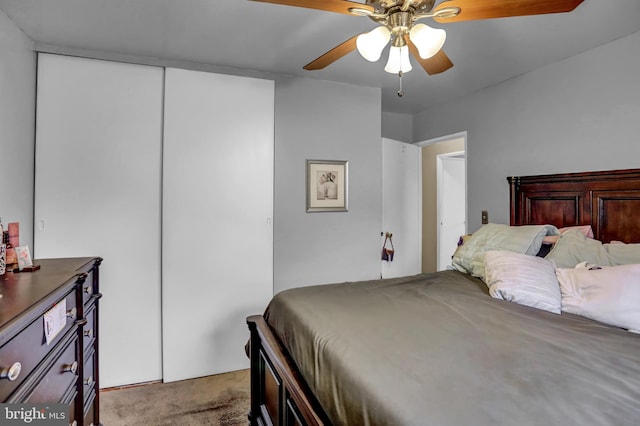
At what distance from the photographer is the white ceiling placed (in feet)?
6.55

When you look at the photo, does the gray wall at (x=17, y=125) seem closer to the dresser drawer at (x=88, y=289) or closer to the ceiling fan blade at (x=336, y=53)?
the dresser drawer at (x=88, y=289)

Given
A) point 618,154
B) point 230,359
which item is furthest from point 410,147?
point 230,359

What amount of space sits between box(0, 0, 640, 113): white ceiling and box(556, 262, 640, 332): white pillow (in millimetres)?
1475

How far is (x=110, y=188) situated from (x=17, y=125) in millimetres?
647

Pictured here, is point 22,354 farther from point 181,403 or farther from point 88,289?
point 181,403

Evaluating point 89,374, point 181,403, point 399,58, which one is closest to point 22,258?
point 89,374

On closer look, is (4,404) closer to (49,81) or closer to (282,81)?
(49,81)

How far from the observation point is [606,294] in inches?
60.5

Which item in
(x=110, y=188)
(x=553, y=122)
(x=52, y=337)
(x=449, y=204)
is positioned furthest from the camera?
(x=449, y=204)

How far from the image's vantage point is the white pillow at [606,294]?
1.46m

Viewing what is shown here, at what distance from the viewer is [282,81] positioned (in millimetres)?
3080

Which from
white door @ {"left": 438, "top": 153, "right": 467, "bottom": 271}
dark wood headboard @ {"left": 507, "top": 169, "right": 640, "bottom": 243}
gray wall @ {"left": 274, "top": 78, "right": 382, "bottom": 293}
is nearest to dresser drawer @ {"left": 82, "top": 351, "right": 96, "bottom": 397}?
gray wall @ {"left": 274, "top": 78, "right": 382, "bottom": 293}

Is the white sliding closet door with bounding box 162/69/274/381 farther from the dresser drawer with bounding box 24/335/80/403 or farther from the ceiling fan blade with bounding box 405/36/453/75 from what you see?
the ceiling fan blade with bounding box 405/36/453/75
